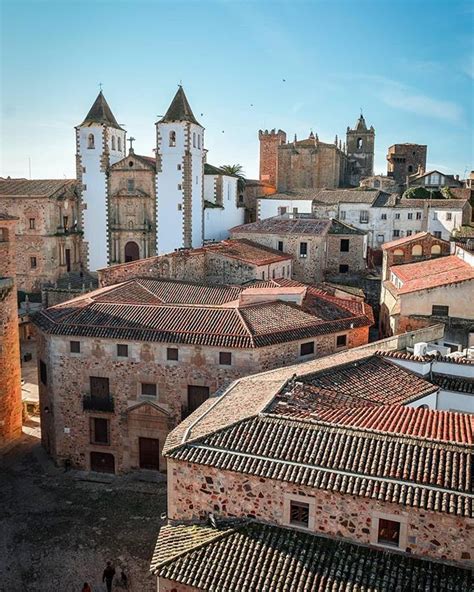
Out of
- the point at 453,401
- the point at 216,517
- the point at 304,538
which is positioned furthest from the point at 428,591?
the point at 453,401

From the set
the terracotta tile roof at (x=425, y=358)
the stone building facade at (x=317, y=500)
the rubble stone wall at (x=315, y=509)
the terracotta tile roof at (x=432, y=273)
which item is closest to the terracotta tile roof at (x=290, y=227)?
the terracotta tile roof at (x=432, y=273)

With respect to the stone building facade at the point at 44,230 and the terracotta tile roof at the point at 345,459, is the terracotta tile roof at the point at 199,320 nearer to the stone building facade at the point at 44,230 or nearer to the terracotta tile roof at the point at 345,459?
the terracotta tile roof at the point at 345,459

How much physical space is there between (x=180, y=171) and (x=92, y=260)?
10209 millimetres

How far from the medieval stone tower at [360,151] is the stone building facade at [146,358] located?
50.0 m

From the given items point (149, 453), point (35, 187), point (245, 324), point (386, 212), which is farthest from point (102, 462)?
point (386, 212)

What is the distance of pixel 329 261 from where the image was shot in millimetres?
43281

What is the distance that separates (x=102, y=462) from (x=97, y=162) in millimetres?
26995

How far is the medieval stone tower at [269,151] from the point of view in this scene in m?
63.7

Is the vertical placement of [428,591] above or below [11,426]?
above

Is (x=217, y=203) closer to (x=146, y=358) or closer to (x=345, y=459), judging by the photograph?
(x=146, y=358)

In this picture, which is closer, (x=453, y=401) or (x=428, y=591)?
(x=428, y=591)

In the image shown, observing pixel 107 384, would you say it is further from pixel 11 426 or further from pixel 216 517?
pixel 216 517

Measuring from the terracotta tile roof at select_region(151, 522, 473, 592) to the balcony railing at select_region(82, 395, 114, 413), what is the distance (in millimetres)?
10548

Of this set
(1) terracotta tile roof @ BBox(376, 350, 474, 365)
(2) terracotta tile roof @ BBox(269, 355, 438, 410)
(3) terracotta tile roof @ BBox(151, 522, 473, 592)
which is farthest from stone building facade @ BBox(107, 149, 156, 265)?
(3) terracotta tile roof @ BBox(151, 522, 473, 592)
